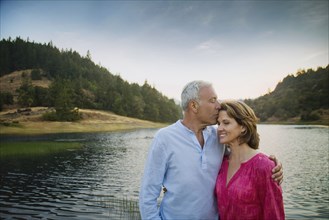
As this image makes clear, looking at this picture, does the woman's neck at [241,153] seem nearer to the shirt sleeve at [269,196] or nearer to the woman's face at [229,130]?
the woman's face at [229,130]

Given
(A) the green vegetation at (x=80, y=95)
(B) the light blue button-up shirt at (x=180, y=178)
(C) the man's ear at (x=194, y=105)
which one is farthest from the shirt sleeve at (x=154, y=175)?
(A) the green vegetation at (x=80, y=95)

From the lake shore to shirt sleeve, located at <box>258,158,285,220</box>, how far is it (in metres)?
81.3

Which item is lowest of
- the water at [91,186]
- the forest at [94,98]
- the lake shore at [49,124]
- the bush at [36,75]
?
the water at [91,186]

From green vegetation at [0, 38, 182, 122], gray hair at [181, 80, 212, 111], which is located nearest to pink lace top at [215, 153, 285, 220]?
gray hair at [181, 80, 212, 111]

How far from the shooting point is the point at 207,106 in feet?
14.6

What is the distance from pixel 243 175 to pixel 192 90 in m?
1.46

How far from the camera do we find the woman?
3.77m

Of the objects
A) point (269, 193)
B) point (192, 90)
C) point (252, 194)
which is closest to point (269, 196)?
point (269, 193)

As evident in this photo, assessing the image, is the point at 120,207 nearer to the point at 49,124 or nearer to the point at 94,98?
the point at 49,124

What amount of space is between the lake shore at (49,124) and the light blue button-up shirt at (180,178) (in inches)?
3163

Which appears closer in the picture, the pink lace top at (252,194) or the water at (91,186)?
the pink lace top at (252,194)

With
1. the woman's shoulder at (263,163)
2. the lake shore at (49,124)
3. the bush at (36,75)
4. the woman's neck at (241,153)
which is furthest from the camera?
the bush at (36,75)

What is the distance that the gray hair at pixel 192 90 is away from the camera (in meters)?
4.43

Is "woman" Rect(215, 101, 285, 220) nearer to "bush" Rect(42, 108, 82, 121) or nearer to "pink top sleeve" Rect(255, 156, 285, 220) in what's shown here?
"pink top sleeve" Rect(255, 156, 285, 220)
